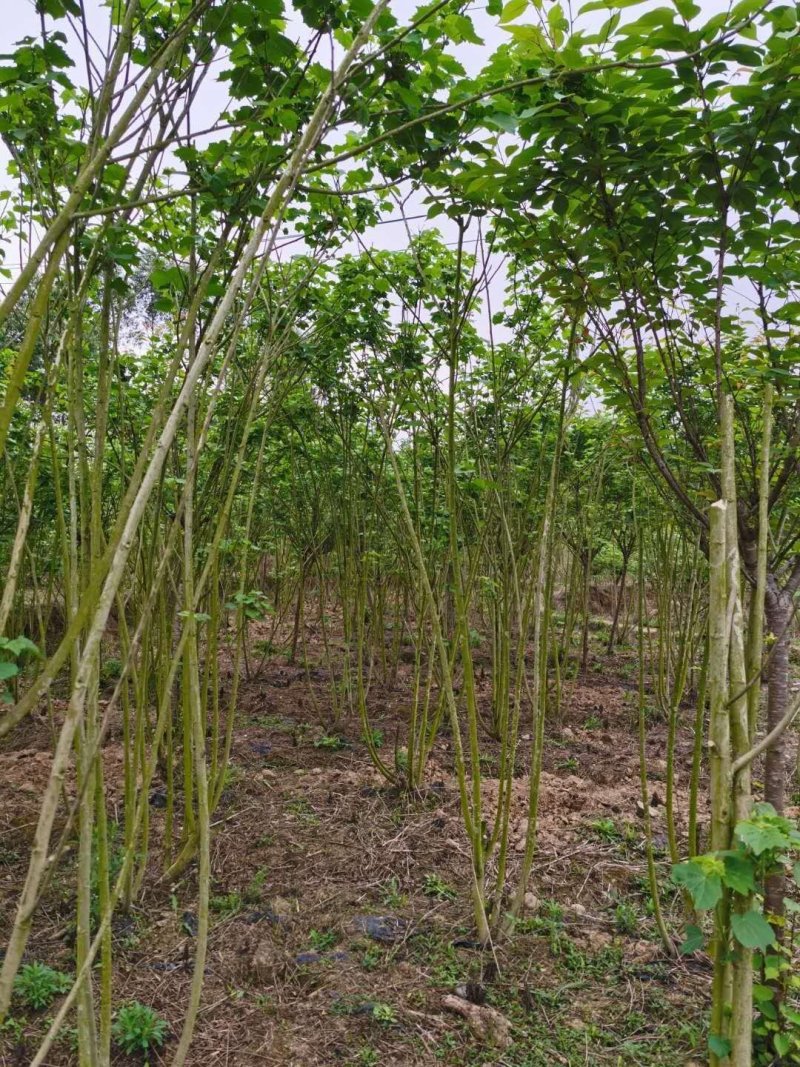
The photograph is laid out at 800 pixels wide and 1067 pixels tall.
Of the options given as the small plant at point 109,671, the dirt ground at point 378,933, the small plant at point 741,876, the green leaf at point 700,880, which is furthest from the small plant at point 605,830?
the small plant at point 109,671

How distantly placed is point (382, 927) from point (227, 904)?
2.31 ft

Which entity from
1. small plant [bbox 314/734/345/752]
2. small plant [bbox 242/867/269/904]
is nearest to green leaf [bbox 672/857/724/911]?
small plant [bbox 242/867/269/904]

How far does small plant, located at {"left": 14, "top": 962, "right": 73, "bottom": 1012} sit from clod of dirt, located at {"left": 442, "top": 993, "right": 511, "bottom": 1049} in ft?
4.42

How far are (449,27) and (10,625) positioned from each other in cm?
708

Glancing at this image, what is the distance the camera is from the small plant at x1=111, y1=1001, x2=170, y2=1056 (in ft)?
6.85

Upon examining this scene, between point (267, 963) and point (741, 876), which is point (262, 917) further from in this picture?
point (741, 876)

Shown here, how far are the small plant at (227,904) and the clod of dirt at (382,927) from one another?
53 cm

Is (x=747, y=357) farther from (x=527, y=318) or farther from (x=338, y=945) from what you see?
(x=338, y=945)

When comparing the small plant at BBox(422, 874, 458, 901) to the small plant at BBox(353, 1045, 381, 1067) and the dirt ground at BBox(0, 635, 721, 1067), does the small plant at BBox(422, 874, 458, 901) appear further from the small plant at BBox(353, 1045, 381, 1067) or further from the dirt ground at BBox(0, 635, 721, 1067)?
the small plant at BBox(353, 1045, 381, 1067)

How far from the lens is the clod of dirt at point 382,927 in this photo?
2719mm

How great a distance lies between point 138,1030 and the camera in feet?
6.91

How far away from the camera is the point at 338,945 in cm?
268

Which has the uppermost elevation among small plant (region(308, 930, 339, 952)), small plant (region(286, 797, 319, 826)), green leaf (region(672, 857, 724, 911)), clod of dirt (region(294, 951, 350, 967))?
green leaf (region(672, 857, 724, 911))

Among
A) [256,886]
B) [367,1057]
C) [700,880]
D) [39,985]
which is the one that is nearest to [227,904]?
[256,886]
